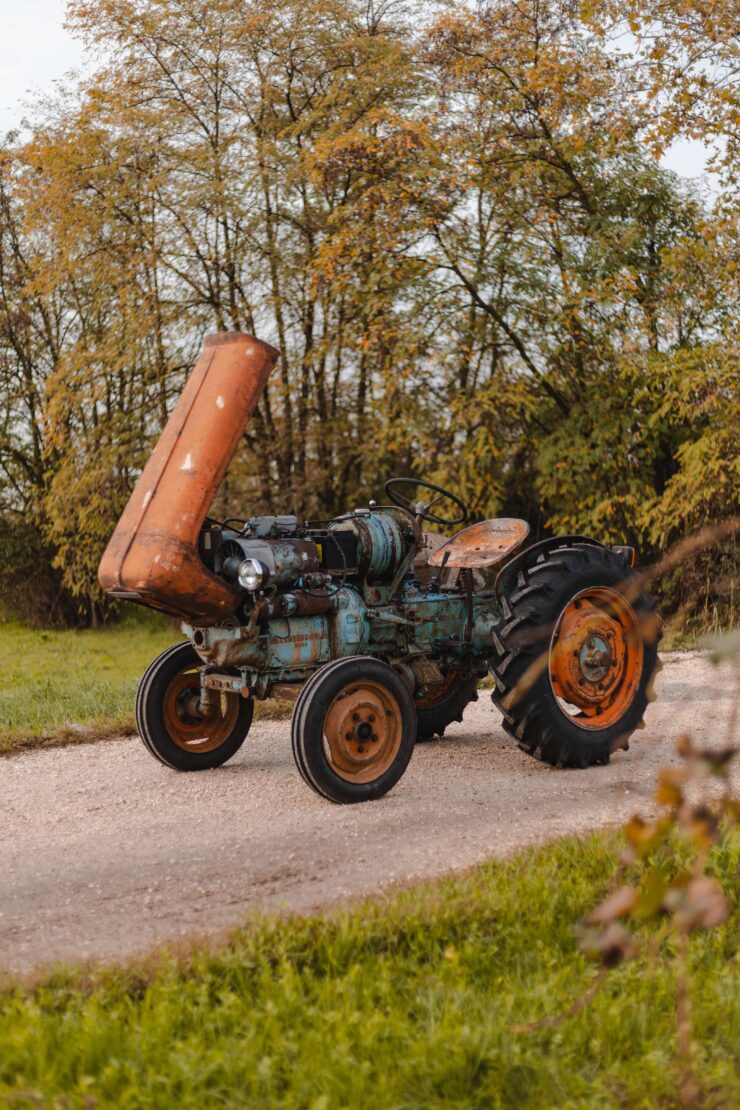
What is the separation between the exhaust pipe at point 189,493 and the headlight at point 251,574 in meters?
0.10

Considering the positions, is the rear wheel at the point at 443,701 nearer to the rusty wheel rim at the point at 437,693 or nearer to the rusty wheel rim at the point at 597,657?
the rusty wheel rim at the point at 437,693

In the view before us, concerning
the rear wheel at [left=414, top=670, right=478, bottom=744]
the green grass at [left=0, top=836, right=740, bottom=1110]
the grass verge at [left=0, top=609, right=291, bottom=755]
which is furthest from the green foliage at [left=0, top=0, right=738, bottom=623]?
the green grass at [left=0, top=836, right=740, bottom=1110]

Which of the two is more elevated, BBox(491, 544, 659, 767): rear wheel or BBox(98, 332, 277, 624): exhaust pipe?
BBox(98, 332, 277, 624): exhaust pipe

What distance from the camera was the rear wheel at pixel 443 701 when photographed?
23.5 feet

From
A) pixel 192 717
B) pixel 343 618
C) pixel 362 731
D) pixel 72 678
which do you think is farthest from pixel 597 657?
pixel 72 678

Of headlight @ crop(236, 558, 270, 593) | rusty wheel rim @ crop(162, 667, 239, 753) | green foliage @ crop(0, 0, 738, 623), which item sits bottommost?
rusty wheel rim @ crop(162, 667, 239, 753)

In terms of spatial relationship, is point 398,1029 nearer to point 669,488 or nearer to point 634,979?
point 634,979

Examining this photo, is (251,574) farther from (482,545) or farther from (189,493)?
(482,545)

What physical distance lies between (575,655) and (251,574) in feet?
6.19

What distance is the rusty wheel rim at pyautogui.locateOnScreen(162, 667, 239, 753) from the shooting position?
634cm

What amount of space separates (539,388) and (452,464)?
4.72ft

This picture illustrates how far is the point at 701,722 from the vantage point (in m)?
7.50

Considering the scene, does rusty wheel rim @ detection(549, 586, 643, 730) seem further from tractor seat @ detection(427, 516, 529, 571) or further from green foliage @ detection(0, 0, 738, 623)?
green foliage @ detection(0, 0, 738, 623)

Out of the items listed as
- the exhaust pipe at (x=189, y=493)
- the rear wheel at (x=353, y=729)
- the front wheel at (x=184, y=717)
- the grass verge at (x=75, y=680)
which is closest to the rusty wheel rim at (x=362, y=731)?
the rear wheel at (x=353, y=729)
